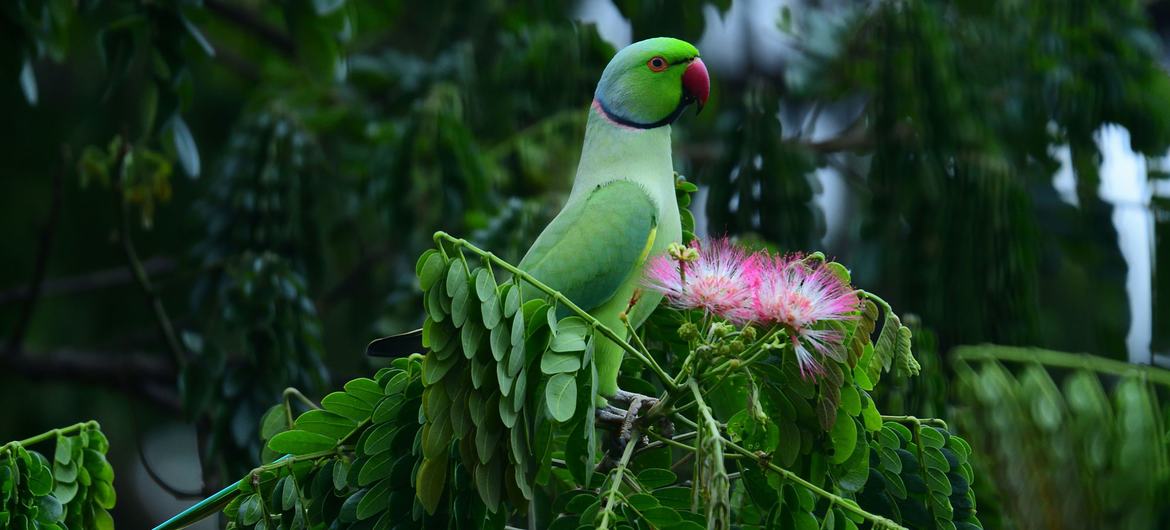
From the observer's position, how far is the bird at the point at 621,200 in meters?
2.45

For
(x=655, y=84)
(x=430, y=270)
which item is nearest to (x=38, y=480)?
(x=430, y=270)

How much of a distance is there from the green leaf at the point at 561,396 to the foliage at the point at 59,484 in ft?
2.92

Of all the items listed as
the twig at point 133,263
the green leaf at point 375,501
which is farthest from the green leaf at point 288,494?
the twig at point 133,263

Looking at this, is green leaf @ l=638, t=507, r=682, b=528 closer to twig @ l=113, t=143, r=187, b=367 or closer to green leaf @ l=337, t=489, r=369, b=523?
green leaf @ l=337, t=489, r=369, b=523

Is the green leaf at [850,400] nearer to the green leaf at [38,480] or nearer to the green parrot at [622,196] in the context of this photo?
the green parrot at [622,196]

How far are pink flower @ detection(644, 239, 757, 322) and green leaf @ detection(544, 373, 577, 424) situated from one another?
0.22m

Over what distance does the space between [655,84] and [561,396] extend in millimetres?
1148

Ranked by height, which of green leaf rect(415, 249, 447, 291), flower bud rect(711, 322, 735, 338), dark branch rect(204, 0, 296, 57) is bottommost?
flower bud rect(711, 322, 735, 338)

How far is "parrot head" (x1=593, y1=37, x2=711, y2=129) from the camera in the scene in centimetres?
267

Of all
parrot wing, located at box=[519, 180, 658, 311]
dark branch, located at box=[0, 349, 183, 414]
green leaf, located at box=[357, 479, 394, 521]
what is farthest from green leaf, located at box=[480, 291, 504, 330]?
dark branch, located at box=[0, 349, 183, 414]

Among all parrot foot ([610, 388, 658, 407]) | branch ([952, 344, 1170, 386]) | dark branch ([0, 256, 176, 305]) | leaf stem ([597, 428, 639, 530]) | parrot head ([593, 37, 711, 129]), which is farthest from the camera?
dark branch ([0, 256, 176, 305])

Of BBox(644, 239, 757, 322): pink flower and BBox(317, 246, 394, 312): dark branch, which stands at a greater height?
BBox(644, 239, 757, 322): pink flower

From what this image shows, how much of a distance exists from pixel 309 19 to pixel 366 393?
2.01 meters

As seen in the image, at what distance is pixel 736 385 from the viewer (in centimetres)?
210
